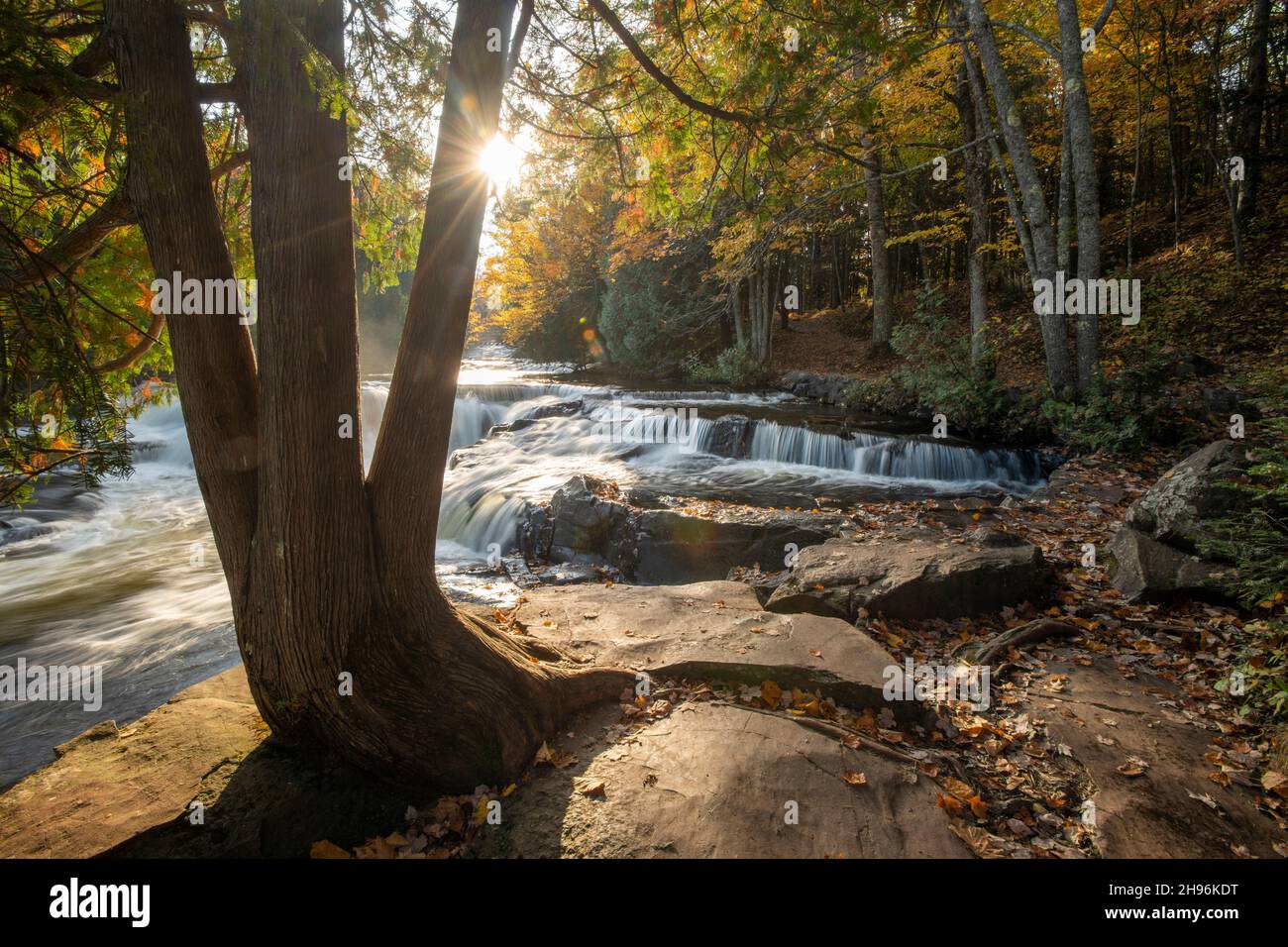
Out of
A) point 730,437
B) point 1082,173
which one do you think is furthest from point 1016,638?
point 1082,173

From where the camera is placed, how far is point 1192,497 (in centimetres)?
520

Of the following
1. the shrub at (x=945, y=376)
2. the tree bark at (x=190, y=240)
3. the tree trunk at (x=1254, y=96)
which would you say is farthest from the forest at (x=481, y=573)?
the tree trunk at (x=1254, y=96)

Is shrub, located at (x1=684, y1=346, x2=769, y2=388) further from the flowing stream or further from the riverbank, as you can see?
the riverbank

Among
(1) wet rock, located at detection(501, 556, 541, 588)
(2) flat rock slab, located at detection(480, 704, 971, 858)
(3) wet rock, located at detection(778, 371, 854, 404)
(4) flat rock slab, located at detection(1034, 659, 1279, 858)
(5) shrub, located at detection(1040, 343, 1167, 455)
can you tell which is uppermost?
(3) wet rock, located at detection(778, 371, 854, 404)

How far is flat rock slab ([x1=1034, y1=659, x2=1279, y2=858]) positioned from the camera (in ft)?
8.86

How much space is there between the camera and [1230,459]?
5414 millimetres

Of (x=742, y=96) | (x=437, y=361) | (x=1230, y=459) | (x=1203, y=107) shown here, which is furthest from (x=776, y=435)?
(x=1203, y=107)

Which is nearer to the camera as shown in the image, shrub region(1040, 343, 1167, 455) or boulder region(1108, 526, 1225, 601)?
boulder region(1108, 526, 1225, 601)

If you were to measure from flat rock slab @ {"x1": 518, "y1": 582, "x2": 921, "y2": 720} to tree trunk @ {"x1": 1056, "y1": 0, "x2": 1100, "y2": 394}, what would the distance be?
9183 millimetres

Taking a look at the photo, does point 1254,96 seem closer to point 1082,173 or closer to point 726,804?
point 1082,173

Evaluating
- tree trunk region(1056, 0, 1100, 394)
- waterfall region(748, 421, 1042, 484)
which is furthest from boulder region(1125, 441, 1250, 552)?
tree trunk region(1056, 0, 1100, 394)

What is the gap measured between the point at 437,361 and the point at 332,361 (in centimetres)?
47

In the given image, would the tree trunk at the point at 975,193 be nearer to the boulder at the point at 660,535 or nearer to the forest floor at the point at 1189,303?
the forest floor at the point at 1189,303
